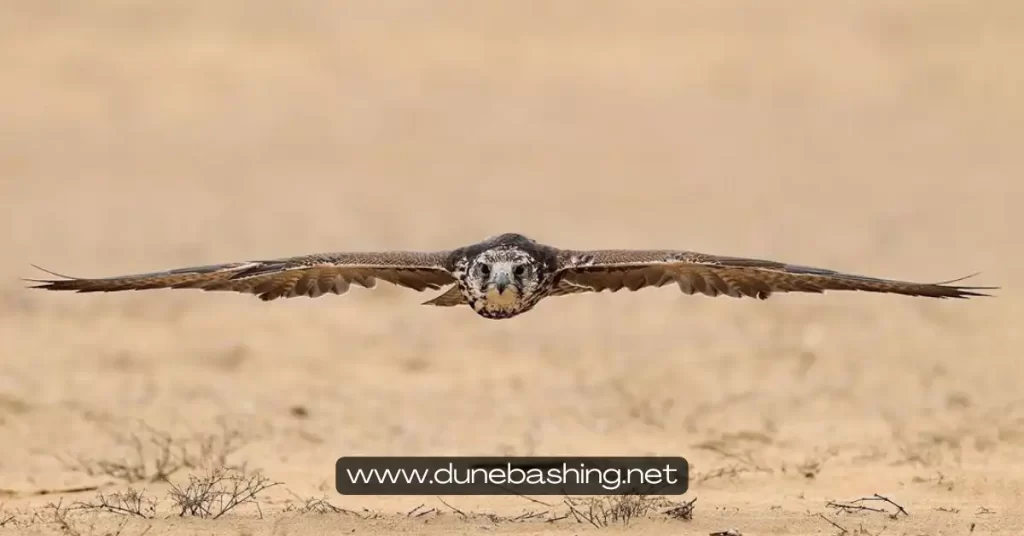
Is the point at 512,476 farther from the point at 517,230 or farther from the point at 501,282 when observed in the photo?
the point at 517,230

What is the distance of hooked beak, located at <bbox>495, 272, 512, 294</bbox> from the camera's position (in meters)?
12.4

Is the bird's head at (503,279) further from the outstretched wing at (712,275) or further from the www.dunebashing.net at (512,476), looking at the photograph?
the www.dunebashing.net at (512,476)

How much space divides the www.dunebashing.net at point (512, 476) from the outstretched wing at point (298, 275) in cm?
146

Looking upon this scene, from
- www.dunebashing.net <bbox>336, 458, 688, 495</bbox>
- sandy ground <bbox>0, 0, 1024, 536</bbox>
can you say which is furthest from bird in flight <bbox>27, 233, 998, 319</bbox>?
sandy ground <bbox>0, 0, 1024, 536</bbox>

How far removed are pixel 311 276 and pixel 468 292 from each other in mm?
1103

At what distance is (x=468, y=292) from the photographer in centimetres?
1263

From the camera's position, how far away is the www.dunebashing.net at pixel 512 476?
512 inches

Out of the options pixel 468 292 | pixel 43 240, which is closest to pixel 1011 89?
pixel 43 240

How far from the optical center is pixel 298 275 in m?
12.7

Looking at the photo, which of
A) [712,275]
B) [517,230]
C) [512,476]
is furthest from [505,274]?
[517,230]

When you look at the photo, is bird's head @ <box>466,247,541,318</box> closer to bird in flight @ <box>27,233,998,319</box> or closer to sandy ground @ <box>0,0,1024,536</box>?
bird in flight @ <box>27,233,998,319</box>

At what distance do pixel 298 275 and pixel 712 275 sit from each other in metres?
2.81

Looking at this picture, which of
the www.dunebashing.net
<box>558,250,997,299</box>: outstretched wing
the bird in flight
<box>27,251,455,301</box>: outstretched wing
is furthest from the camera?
the www.dunebashing.net

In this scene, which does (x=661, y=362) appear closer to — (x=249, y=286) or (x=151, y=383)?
(x=151, y=383)
